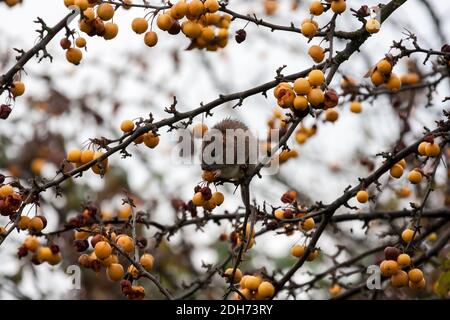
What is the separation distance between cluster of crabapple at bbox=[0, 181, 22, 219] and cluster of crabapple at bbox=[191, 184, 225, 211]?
639mm

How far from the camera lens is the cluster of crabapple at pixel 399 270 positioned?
7.90ft

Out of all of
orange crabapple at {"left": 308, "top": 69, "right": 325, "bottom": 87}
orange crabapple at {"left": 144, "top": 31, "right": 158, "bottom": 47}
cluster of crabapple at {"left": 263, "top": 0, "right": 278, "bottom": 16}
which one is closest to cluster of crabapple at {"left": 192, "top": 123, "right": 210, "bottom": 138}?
orange crabapple at {"left": 144, "top": 31, "right": 158, "bottom": 47}

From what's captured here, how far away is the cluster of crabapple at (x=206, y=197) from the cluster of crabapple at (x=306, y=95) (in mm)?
456

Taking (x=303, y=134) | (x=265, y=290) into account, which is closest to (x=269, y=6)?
(x=303, y=134)

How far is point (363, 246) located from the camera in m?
5.83

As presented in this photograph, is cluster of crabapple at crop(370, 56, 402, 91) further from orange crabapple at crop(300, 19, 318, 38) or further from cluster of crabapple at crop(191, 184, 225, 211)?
cluster of crabapple at crop(191, 184, 225, 211)

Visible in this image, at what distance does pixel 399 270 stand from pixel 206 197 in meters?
0.76

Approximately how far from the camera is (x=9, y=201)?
2.34 m

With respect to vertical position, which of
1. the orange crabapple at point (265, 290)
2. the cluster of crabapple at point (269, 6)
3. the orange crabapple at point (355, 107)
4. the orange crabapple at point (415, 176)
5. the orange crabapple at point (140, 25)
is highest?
the cluster of crabapple at point (269, 6)

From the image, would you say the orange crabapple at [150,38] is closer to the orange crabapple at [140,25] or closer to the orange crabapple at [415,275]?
the orange crabapple at [140,25]

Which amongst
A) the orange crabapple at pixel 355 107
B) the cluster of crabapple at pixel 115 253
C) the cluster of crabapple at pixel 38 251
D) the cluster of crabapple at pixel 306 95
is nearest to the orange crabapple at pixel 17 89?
the cluster of crabapple at pixel 115 253

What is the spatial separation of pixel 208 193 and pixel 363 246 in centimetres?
360
